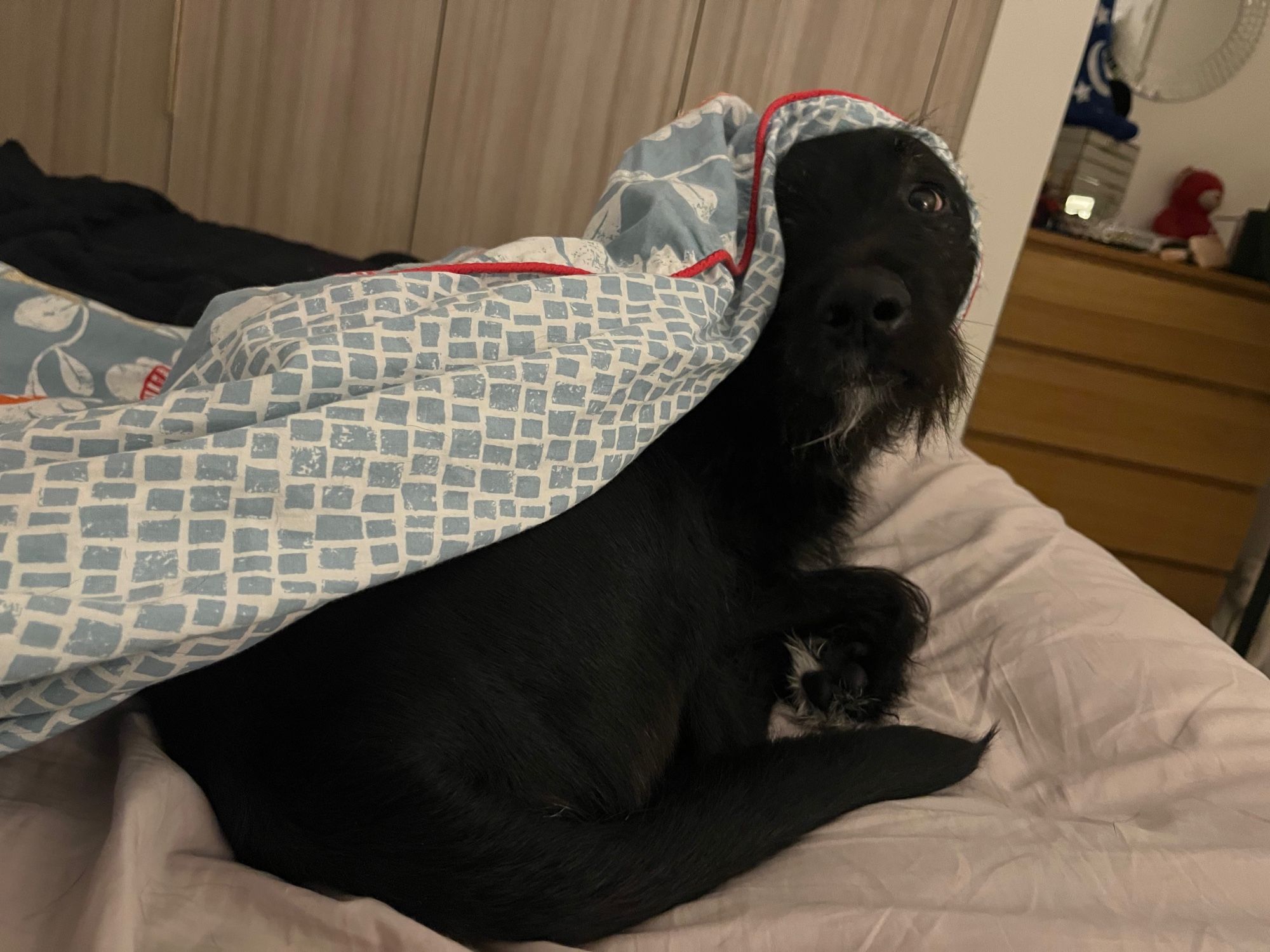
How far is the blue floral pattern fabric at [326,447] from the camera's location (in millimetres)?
552

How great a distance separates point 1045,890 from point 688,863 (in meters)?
0.26

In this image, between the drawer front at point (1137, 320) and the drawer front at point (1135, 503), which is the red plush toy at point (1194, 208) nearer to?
the drawer front at point (1137, 320)

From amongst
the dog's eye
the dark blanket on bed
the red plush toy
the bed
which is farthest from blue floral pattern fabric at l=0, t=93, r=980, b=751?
the red plush toy

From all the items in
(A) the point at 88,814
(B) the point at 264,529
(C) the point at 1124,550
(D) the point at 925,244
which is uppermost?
(D) the point at 925,244

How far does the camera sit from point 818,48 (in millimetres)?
2564

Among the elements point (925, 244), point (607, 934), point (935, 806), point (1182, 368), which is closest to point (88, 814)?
point (607, 934)

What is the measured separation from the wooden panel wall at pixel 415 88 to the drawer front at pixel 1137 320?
21.1 inches

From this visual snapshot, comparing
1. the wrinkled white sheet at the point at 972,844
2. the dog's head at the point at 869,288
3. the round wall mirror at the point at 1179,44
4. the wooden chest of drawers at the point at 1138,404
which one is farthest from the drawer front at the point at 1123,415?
the wrinkled white sheet at the point at 972,844

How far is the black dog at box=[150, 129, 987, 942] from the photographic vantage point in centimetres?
61

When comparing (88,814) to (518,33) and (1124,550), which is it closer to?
(518,33)

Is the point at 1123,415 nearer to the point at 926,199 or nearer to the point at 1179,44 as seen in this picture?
the point at 1179,44

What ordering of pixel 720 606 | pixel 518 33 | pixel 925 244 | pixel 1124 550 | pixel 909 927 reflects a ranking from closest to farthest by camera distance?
pixel 909 927 < pixel 720 606 < pixel 925 244 < pixel 518 33 < pixel 1124 550

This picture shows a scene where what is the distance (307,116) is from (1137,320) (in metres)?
2.58

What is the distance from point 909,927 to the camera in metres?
0.59
